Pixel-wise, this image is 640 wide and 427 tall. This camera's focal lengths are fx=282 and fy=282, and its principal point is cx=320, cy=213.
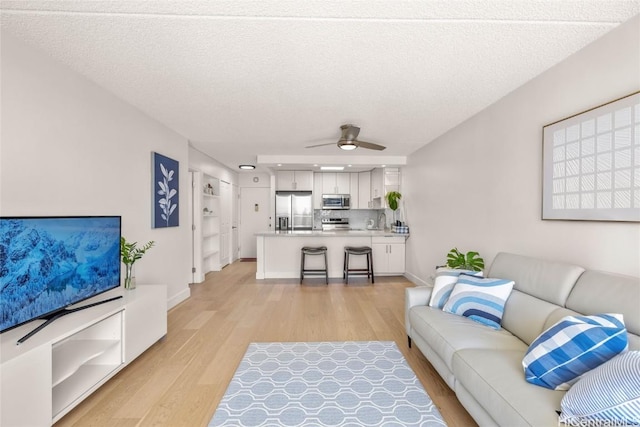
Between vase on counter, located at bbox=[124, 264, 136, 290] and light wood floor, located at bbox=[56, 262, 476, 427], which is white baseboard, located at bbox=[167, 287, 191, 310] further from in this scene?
vase on counter, located at bbox=[124, 264, 136, 290]

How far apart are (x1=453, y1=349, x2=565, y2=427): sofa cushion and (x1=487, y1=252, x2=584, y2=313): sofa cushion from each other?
1.55 feet

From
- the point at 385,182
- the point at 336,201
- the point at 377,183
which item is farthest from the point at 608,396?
the point at 336,201

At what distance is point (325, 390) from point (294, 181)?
547 centimetres

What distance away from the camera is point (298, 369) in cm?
230

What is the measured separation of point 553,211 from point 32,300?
3553mm

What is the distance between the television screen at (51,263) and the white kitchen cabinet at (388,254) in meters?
4.32

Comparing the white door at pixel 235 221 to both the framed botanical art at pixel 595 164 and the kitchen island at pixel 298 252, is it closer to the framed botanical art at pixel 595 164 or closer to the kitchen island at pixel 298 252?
the kitchen island at pixel 298 252

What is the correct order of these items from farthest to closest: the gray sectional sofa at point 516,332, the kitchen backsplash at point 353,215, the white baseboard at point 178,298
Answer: the kitchen backsplash at point 353,215 → the white baseboard at point 178,298 → the gray sectional sofa at point 516,332

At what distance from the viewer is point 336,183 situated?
7129mm

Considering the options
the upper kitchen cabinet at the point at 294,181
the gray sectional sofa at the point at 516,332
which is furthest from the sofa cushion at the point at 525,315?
the upper kitchen cabinet at the point at 294,181

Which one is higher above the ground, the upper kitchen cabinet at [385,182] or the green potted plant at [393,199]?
the upper kitchen cabinet at [385,182]

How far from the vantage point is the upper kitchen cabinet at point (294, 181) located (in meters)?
7.04

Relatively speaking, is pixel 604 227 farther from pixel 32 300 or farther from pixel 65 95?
pixel 65 95

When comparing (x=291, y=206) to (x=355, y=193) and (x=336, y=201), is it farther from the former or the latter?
(x=355, y=193)
